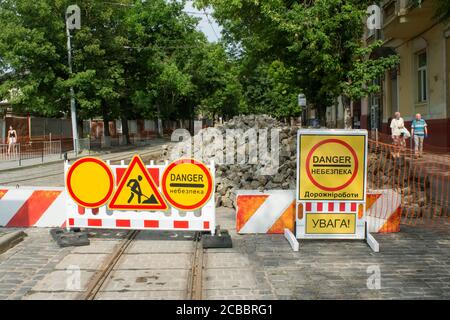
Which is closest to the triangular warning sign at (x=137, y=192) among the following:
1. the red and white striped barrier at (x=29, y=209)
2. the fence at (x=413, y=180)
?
the red and white striped barrier at (x=29, y=209)

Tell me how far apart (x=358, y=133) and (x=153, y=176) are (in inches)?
124

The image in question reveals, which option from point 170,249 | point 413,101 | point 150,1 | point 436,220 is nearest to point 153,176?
point 170,249

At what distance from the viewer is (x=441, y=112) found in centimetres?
1978

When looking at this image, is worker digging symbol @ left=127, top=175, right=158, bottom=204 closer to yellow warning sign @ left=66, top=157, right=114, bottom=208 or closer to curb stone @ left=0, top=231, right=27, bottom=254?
yellow warning sign @ left=66, top=157, right=114, bottom=208

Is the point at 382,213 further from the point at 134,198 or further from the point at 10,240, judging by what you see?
the point at 10,240

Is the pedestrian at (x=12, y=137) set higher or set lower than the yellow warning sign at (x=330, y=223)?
higher

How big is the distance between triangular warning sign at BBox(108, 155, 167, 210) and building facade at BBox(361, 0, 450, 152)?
1255cm

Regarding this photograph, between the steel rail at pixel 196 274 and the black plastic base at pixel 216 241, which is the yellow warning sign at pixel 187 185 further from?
the steel rail at pixel 196 274

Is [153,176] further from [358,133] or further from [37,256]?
[358,133]

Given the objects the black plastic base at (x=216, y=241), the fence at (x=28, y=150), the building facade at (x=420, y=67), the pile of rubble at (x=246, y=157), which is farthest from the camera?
the fence at (x=28, y=150)

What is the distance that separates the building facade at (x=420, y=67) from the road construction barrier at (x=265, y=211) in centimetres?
1068

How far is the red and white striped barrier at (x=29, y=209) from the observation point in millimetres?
8742

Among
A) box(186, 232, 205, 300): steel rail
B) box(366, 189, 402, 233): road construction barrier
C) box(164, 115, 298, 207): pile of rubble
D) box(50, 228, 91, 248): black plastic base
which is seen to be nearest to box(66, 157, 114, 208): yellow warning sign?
box(50, 228, 91, 248): black plastic base
